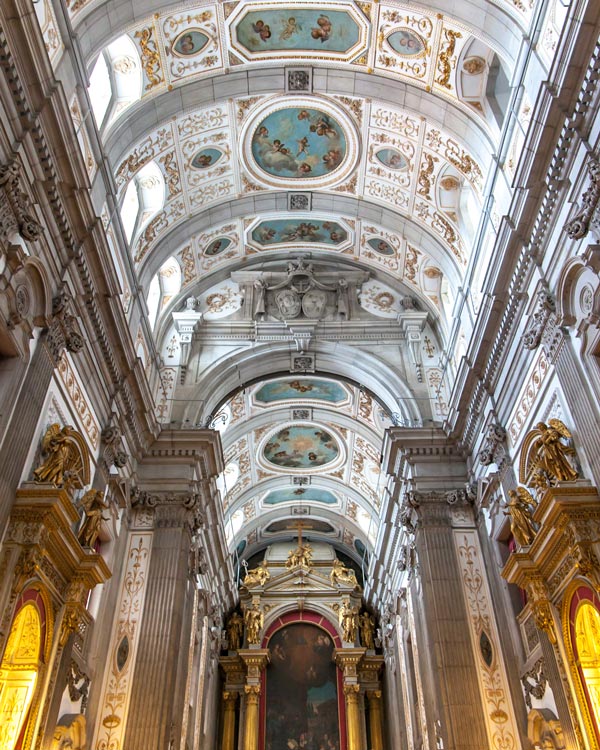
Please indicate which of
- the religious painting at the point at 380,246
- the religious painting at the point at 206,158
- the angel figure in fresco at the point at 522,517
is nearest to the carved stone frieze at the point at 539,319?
the angel figure in fresco at the point at 522,517

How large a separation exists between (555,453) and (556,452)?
0.06ft

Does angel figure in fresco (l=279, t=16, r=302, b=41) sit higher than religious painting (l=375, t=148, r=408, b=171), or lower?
higher

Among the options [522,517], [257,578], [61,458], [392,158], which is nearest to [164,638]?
[61,458]

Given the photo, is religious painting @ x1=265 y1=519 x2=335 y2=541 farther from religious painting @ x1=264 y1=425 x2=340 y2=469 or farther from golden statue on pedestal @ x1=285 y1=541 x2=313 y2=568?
religious painting @ x1=264 y1=425 x2=340 y2=469

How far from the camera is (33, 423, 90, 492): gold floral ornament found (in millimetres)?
9703

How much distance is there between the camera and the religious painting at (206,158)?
1598cm

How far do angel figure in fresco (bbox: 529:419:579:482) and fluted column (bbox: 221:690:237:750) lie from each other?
741 inches

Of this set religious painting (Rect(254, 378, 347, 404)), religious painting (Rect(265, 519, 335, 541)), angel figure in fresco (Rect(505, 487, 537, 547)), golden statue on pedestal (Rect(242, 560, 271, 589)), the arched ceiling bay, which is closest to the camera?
angel figure in fresco (Rect(505, 487, 537, 547))

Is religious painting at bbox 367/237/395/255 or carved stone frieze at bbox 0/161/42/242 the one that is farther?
religious painting at bbox 367/237/395/255

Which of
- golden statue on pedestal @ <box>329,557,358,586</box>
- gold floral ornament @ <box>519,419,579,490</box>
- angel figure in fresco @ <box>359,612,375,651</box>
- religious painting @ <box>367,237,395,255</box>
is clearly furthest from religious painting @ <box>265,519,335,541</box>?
gold floral ornament @ <box>519,419,579,490</box>

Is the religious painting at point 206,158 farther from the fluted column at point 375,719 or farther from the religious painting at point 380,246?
the fluted column at point 375,719

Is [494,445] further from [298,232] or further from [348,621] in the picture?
[348,621]

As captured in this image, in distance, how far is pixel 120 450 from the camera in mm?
13805

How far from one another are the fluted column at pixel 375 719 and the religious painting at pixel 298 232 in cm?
1644
